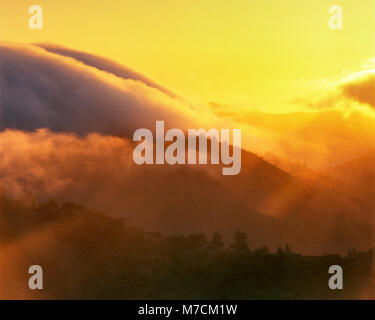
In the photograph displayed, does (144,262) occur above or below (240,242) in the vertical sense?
below

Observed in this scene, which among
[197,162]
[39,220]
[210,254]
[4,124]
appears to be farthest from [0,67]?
[210,254]

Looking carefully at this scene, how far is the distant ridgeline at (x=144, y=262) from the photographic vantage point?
13.1 m

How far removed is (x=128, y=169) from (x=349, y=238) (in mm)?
4088

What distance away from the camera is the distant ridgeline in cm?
1308

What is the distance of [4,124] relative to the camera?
1365 centimetres

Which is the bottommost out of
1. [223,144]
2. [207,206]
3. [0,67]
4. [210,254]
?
[210,254]

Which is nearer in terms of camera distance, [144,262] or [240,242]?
[144,262]

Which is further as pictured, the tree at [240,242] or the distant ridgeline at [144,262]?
the tree at [240,242]

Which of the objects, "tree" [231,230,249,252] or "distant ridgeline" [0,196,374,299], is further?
"tree" [231,230,249,252]

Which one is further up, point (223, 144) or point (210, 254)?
point (223, 144)

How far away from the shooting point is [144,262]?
43.7 ft
